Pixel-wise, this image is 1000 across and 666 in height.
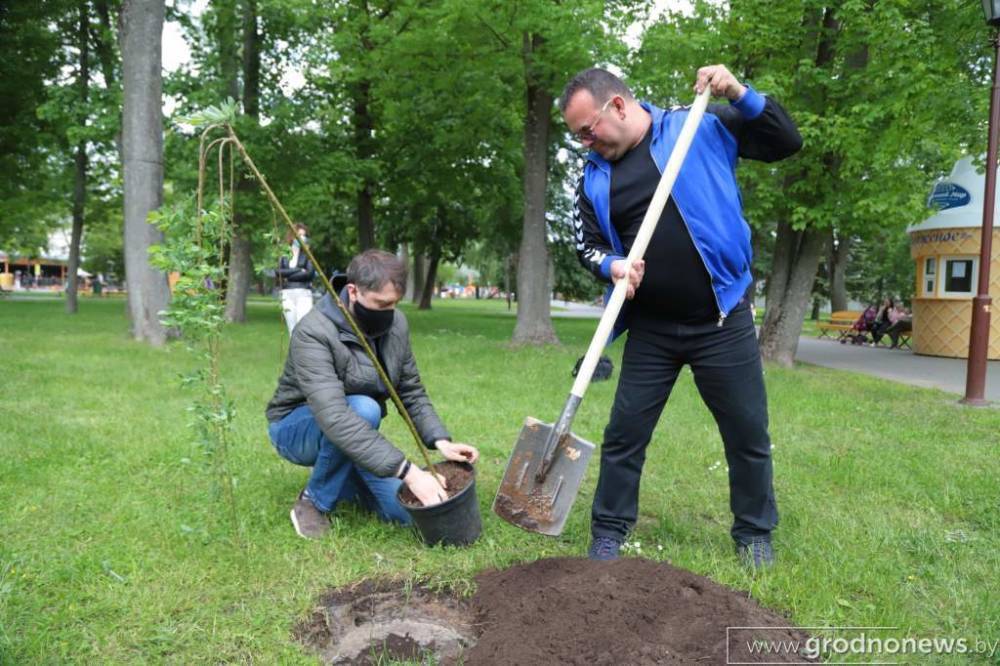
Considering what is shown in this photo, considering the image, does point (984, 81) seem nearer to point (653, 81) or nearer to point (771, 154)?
point (653, 81)

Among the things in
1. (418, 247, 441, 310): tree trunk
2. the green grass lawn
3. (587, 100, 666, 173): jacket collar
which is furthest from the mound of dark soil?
(418, 247, 441, 310): tree trunk

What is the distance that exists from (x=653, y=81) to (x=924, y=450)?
23.9ft

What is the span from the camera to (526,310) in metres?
13.4

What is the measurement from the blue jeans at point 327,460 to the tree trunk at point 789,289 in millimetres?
9366

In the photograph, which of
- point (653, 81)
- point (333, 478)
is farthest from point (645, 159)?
point (653, 81)

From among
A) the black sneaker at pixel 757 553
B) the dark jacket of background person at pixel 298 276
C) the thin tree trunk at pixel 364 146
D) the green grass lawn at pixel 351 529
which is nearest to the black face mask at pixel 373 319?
the green grass lawn at pixel 351 529

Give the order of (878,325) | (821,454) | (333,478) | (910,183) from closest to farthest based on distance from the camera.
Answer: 1. (333,478)
2. (821,454)
3. (910,183)
4. (878,325)

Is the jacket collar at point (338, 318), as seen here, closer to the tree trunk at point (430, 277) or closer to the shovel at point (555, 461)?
the shovel at point (555, 461)

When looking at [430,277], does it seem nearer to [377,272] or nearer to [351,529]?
[351,529]

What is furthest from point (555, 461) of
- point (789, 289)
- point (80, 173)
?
point (80, 173)

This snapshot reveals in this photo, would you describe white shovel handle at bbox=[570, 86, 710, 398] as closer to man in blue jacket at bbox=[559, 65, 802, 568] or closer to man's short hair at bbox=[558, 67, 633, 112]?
man in blue jacket at bbox=[559, 65, 802, 568]

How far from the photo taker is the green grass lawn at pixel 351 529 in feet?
9.04

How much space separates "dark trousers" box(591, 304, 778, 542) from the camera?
3.06 metres

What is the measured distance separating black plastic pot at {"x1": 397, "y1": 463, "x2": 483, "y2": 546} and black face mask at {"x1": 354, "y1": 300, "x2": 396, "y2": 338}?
2.66ft
